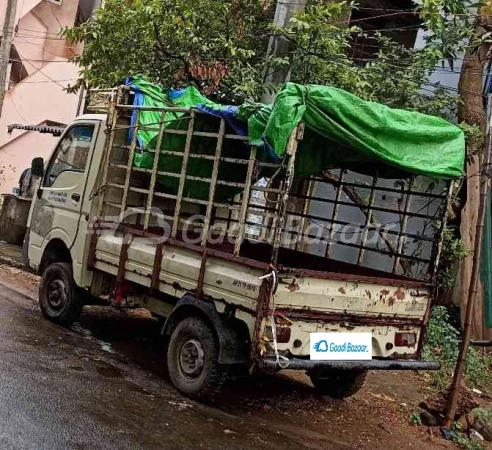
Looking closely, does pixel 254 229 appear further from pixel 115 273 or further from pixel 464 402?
pixel 464 402

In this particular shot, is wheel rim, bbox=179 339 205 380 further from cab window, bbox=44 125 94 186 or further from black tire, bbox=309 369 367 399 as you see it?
cab window, bbox=44 125 94 186

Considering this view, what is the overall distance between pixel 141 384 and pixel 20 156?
1308 centimetres

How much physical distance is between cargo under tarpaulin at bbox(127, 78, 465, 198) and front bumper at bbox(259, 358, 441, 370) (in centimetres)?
150

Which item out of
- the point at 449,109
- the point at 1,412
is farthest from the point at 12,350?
the point at 449,109

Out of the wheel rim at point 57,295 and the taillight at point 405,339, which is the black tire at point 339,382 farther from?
the wheel rim at point 57,295

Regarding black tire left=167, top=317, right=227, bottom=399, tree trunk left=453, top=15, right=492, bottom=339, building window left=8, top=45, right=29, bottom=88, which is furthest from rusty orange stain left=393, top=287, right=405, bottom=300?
building window left=8, top=45, right=29, bottom=88

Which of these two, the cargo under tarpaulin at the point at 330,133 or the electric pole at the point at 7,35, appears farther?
the electric pole at the point at 7,35

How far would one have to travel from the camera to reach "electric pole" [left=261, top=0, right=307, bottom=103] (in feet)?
26.0

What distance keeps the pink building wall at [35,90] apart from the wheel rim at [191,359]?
1299cm

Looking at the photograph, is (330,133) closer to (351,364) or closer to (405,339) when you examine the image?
(351,364)

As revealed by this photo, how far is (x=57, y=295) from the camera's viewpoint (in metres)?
6.96

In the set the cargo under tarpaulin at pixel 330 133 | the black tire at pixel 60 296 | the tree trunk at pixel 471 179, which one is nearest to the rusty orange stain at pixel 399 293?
the cargo under tarpaulin at pixel 330 133

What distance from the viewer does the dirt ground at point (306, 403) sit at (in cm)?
515

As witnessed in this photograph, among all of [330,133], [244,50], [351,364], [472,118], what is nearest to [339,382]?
[351,364]
